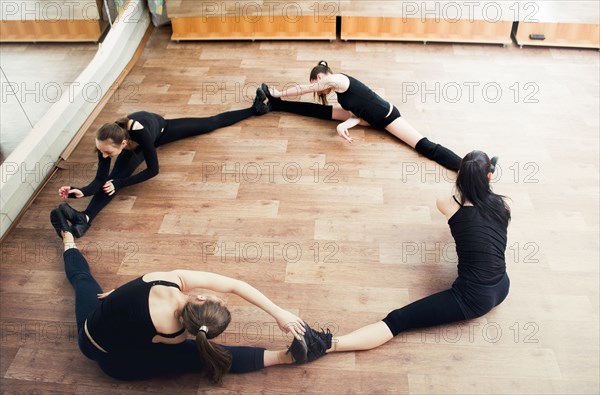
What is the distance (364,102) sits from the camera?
3.23m

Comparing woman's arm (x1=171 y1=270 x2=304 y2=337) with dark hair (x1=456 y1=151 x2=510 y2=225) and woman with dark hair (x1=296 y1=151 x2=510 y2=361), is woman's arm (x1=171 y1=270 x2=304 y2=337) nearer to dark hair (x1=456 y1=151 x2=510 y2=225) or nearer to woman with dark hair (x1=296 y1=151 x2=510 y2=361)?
woman with dark hair (x1=296 y1=151 x2=510 y2=361)

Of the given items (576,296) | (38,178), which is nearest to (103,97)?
(38,178)

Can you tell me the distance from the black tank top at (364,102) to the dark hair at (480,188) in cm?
100

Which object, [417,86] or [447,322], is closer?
[447,322]

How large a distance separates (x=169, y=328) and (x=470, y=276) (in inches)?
50.1

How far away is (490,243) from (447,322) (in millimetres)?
393

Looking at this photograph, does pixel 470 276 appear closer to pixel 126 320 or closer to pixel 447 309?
pixel 447 309

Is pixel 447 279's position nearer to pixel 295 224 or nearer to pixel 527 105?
pixel 295 224

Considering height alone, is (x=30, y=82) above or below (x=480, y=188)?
above

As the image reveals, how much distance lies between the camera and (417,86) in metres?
3.74

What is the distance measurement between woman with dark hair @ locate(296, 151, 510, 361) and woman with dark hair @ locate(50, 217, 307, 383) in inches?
12.8

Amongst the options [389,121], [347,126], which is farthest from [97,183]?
[389,121]

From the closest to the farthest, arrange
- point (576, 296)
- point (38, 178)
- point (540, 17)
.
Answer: point (576, 296)
point (38, 178)
point (540, 17)

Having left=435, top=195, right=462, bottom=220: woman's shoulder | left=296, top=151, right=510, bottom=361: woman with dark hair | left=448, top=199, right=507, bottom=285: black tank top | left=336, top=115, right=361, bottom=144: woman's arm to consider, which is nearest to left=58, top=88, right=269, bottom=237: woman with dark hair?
left=336, top=115, right=361, bottom=144: woman's arm
